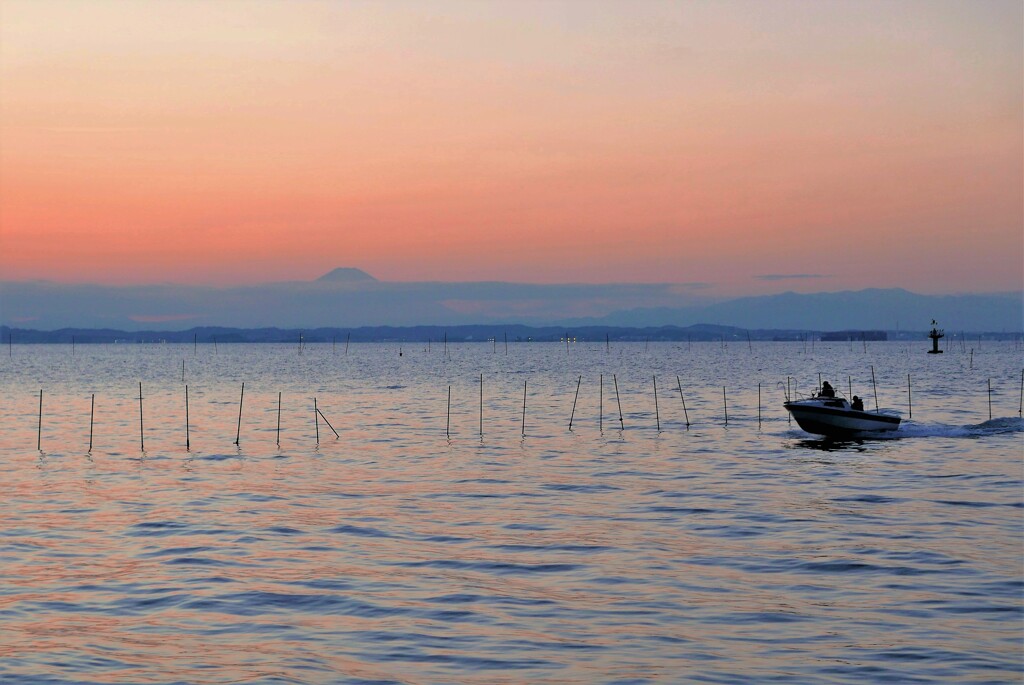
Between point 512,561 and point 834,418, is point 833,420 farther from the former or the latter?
point 512,561

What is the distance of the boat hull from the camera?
163 feet

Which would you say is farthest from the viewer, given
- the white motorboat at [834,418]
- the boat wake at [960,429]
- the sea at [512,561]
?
the boat wake at [960,429]

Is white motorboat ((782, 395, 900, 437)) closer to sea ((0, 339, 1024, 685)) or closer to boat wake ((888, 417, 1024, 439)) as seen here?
sea ((0, 339, 1024, 685))

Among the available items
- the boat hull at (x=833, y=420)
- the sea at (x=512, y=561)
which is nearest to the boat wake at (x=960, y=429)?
the boat hull at (x=833, y=420)

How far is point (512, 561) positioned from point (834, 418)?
31.6 metres

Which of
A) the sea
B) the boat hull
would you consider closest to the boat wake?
the boat hull

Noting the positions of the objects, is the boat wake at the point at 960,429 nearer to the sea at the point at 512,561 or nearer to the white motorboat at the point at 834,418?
the white motorboat at the point at 834,418

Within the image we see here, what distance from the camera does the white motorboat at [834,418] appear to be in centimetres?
4966

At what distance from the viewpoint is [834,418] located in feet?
163

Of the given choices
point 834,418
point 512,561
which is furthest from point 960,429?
point 512,561

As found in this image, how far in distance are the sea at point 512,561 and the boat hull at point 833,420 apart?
774 millimetres

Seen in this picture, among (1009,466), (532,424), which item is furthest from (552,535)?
(532,424)

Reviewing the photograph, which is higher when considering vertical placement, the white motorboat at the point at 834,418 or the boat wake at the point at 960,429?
the white motorboat at the point at 834,418

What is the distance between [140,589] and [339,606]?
13.2ft
